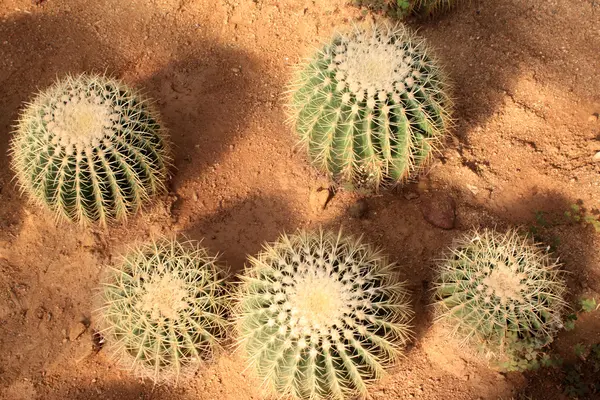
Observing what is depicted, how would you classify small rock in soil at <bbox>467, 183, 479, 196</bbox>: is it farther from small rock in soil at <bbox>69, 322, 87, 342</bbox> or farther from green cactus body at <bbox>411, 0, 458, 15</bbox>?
small rock in soil at <bbox>69, 322, 87, 342</bbox>

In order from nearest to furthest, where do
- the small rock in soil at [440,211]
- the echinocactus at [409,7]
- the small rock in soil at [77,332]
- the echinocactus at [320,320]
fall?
the echinocactus at [320,320] < the small rock in soil at [77,332] < the small rock in soil at [440,211] < the echinocactus at [409,7]

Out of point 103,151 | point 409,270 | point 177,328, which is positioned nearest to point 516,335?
point 409,270

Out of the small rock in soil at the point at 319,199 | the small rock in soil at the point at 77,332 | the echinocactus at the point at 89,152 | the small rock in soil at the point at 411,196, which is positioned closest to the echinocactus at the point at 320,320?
the small rock in soil at the point at 319,199

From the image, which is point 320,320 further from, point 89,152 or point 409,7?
point 409,7

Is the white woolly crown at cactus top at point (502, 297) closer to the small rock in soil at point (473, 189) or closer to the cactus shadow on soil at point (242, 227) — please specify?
the small rock in soil at point (473, 189)

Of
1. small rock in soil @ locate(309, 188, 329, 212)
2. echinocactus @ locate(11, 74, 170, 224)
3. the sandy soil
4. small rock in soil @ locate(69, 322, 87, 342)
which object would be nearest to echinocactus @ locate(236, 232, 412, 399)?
the sandy soil

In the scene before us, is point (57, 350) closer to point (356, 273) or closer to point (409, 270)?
point (356, 273)

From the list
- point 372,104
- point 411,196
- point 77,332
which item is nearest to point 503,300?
point 411,196
